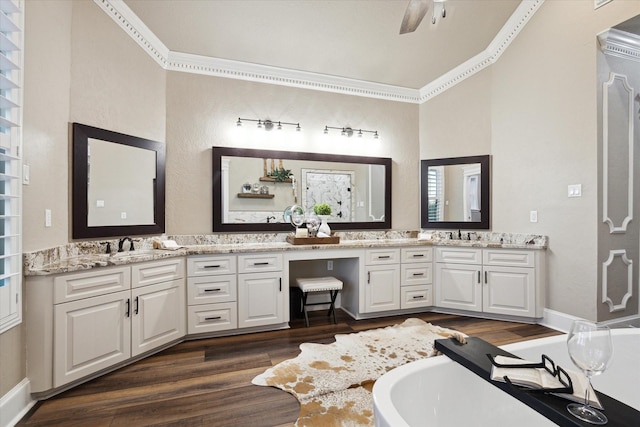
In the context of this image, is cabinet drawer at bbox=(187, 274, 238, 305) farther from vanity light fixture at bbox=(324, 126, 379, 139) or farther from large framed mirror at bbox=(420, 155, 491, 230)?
large framed mirror at bbox=(420, 155, 491, 230)

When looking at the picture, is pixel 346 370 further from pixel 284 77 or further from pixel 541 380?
pixel 284 77

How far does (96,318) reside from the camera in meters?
2.31

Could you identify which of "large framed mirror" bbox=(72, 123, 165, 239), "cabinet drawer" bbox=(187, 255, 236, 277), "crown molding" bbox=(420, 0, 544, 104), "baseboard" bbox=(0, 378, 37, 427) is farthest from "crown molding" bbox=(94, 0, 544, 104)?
"baseboard" bbox=(0, 378, 37, 427)

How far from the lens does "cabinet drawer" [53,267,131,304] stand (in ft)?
6.97

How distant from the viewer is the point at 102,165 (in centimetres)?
281

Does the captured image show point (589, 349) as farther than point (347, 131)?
No

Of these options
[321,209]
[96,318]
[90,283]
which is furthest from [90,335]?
[321,209]

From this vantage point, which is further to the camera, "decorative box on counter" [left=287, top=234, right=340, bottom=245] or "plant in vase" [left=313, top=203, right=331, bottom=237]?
"plant in vase" [left=313, top=203, right=331, bottom=237]

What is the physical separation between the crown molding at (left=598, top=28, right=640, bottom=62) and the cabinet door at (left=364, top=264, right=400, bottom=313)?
9.45ft

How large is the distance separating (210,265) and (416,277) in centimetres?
233

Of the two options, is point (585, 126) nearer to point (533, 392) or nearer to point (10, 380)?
point (533, 392)

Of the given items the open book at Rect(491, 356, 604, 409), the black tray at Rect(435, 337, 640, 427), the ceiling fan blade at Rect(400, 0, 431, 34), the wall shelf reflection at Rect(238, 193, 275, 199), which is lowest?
the black tray at Rect(435, 337, 640, 427)

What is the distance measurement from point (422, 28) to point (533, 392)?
364 cm

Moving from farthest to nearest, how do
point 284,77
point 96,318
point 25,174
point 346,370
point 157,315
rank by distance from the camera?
point 284,77
point 157,315
point 346,370
point 96,318
point 25,174
